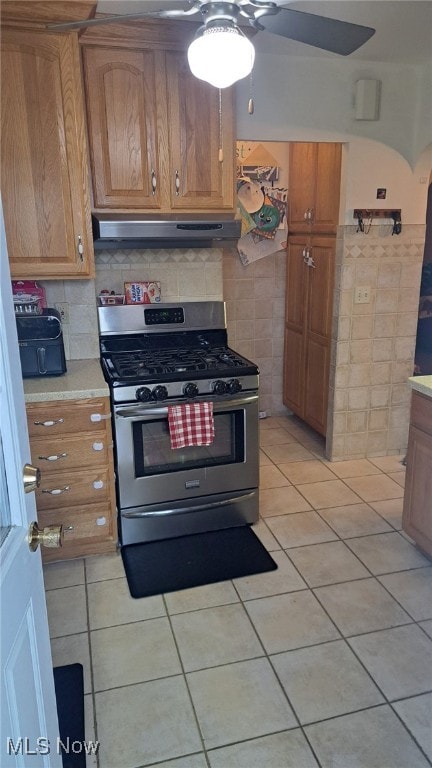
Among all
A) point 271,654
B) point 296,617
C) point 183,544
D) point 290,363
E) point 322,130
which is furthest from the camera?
point 290,363

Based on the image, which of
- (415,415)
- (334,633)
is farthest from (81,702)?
(415,415)

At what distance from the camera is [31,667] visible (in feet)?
3.48

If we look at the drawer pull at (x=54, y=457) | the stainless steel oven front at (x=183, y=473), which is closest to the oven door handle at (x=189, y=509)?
the stainless steel oven front at (x=183, y=473)

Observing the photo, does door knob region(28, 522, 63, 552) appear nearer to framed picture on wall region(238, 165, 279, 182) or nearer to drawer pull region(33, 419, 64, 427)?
drawer pull region(33, 419, 64, 427)

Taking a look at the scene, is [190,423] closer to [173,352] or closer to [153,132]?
[173,352]

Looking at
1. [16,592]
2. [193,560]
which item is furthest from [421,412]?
[16,592]

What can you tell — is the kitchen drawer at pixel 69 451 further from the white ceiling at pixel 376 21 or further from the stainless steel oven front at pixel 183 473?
the white ceiling at pixel 376 21

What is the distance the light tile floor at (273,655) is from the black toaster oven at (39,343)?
3.12 feet

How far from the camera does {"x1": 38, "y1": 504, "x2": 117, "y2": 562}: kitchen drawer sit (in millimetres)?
2439

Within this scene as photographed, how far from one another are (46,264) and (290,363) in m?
2.26

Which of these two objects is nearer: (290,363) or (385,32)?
(385,32)

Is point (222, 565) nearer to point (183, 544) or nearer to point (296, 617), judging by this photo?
point (183, 544)

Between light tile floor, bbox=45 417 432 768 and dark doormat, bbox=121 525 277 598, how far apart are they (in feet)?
0.17

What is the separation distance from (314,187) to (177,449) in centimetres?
213
